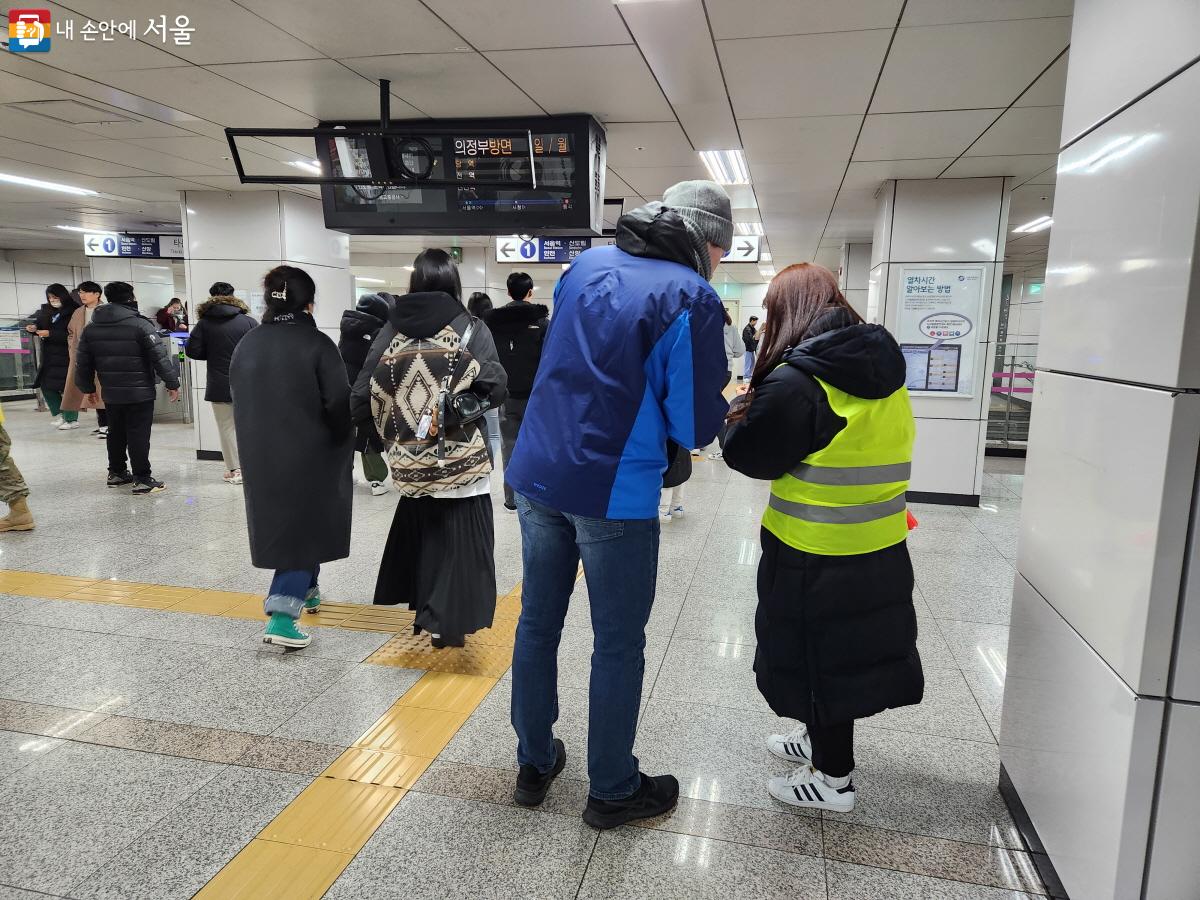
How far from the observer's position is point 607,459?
6.10 ft

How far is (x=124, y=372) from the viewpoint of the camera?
636cm

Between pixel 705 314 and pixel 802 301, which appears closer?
pixel 705 314

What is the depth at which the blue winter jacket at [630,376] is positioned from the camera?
1828 mm

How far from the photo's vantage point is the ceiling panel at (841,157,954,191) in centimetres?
604

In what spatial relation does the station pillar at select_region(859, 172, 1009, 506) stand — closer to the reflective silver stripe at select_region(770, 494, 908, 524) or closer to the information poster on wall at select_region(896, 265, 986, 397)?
the information poster on wall at select_region(896, 265, 986, 397)

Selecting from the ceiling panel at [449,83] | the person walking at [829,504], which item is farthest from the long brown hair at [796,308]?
the ceiling panel at [449,83]

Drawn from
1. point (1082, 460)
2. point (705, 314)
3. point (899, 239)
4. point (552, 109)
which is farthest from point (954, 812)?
point (899, 239)

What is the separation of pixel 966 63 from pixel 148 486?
22.2ft

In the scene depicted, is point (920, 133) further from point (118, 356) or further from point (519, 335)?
point (118, 356)

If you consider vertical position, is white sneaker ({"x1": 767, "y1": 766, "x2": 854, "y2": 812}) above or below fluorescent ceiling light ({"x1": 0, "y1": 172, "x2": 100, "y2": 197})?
below

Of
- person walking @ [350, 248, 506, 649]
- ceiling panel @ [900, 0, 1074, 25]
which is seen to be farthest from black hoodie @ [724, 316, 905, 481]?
ceiling panel @ [900, 0, 1074, 25]

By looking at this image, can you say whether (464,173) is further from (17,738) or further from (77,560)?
(17,738)

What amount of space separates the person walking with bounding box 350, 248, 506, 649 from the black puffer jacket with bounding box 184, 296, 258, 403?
4.28 metres

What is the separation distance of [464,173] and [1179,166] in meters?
4.48
